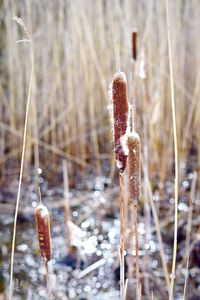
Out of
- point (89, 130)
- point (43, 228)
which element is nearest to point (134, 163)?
point (43, 228)

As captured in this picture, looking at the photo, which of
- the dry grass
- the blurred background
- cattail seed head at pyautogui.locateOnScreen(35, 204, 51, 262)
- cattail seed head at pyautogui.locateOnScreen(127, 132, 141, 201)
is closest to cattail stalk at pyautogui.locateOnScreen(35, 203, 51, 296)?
cattail seed head at pyautogui.locateOnScreen(35, 204, 51, 262)

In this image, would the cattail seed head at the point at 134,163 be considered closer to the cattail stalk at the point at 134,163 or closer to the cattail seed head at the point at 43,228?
the cattail stalk at the point at 134,163

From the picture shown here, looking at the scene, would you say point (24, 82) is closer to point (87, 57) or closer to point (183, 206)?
point (87, 57)

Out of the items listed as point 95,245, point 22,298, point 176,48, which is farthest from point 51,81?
point 22,298

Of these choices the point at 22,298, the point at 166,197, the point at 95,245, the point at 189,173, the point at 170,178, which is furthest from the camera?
the point at 189,173

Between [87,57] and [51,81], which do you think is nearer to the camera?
[87,57]

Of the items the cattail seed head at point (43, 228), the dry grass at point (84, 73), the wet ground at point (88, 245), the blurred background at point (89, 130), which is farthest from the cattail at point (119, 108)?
the dry grass at point (84, 73)
